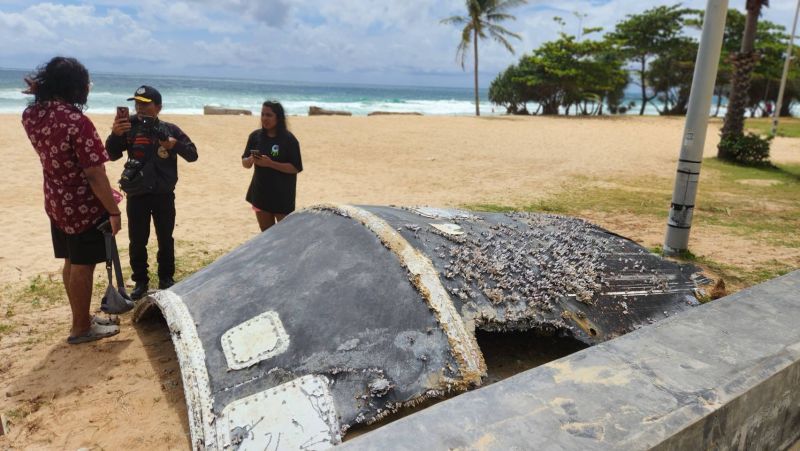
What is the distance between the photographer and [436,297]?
8.63ft

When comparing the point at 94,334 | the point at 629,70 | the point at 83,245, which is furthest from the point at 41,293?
the point at 629,70

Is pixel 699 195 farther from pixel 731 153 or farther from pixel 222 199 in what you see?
pixel 222 199

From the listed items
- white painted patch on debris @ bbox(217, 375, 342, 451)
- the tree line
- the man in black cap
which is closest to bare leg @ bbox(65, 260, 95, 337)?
the man in black cap

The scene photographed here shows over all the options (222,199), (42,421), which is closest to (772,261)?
(42,421)

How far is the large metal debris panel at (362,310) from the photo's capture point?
234 centimetres

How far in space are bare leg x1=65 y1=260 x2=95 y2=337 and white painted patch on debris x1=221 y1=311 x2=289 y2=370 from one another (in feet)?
4.82

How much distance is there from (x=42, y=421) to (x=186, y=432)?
2.64ft

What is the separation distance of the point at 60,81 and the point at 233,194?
6.40 m

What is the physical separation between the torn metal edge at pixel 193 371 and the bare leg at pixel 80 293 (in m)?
0.78

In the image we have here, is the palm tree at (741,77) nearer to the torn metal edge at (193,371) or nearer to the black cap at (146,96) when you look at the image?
the black cap at (146,96)

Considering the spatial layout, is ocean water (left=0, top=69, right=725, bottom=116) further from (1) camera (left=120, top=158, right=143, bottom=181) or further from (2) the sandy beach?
(1) camera (left=120, top=158, right=143, bottom=181)

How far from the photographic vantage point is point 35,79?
3195 mm

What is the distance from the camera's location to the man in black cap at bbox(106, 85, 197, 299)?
4.11 m

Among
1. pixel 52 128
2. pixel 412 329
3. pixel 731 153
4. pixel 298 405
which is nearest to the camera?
pixel 298 405
